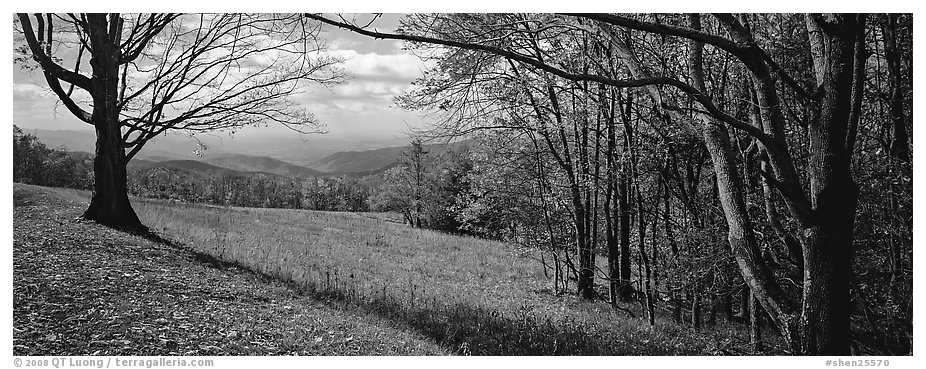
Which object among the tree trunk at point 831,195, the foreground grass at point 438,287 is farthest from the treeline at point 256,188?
the tree trunk at point 831,195

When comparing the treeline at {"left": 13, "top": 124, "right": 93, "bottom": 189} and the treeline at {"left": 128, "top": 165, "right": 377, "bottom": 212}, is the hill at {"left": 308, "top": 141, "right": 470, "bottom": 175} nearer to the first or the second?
the treeline at {"left": 128, "top": 165, "right": 377, "bottom": 212}

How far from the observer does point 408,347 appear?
6781mm

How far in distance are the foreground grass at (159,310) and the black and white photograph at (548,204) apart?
49 millimetres

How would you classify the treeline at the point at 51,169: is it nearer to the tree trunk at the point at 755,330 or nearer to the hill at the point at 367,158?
the hill at the point at 367,158

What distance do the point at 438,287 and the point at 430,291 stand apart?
2.81 feet

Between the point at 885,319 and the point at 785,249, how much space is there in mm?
1574

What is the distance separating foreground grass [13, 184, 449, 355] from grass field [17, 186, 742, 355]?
6.9 inches

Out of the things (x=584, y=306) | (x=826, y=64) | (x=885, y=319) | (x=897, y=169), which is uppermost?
(x=826, y=64)

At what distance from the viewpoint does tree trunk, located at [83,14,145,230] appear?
12.3 metres

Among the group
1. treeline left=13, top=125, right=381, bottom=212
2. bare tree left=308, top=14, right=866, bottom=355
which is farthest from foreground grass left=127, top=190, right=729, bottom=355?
treeline left=13, top=125, right=381, bottom=212

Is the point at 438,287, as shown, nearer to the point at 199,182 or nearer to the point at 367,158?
the point at 199,182

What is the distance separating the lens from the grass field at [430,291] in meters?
7.92
